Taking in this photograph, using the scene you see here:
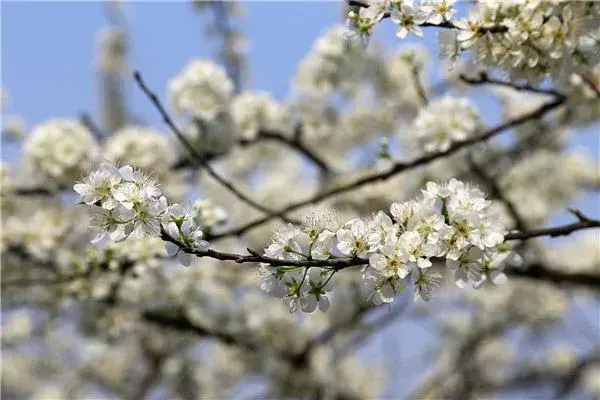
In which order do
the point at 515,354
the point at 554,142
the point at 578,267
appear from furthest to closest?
the point at 515,354 < the point at 578,267 < the point at 554,142

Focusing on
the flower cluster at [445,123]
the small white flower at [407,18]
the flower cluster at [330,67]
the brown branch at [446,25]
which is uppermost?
the flower cluster at [330,67]

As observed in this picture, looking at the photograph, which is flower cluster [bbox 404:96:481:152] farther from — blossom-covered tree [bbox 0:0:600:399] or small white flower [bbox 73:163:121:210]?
small white flower [bbox 73:163:121:210]

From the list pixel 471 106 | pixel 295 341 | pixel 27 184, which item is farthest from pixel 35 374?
pixel 471 106

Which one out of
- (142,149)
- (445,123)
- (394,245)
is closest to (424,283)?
(394,245)

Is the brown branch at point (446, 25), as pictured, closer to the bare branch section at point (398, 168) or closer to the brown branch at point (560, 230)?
the brown branch at point (560, 230)

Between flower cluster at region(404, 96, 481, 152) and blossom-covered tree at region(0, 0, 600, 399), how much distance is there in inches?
0.4

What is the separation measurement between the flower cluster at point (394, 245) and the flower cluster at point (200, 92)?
242cm

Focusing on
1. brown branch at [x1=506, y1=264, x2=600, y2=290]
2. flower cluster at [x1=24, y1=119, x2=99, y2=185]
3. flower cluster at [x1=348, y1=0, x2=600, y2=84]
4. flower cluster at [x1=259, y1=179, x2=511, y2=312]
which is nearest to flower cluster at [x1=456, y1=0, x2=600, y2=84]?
flower cluster at [x1=348, y1=0, x2=600, y2=84]

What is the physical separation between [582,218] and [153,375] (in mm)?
4844

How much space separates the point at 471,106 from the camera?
9.89ft

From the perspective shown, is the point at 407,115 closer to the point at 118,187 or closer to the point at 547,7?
the point at 547,7

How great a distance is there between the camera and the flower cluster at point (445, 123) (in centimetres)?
292

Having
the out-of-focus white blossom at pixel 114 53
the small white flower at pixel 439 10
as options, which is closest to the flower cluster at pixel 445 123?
the small white flower at pixel 439 10

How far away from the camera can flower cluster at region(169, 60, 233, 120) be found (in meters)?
3.76
